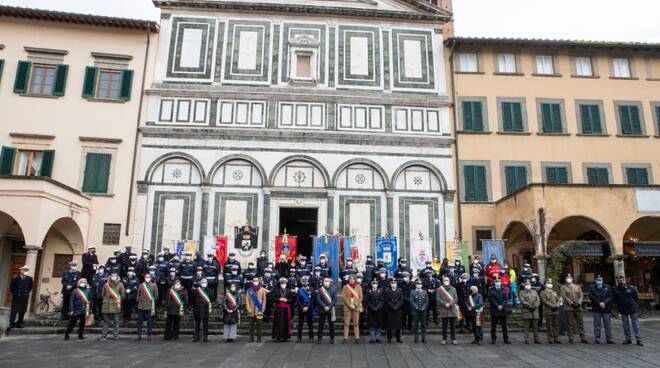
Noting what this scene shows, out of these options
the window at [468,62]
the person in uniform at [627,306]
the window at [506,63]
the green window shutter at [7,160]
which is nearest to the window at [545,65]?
the window at [506,63]

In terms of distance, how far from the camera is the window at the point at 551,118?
927 inches

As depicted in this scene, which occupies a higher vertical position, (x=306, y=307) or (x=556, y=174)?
(x=556, y=174)

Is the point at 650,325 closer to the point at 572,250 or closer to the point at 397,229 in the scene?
the point at 572,250

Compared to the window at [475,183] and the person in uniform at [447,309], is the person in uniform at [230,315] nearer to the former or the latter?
the person in uniform at [447,309]

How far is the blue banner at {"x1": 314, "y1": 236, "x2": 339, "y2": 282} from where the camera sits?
795 inches

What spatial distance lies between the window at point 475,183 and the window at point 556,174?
9.79ft

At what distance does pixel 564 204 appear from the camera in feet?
64.5

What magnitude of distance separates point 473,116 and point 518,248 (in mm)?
6465

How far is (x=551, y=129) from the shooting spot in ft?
77.2

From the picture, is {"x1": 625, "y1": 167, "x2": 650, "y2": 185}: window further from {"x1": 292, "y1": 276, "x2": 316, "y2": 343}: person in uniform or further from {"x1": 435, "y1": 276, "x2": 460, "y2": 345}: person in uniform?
{"x1": 292, "y1": 276, "x2": 316, "y2": 343}: person in uniform

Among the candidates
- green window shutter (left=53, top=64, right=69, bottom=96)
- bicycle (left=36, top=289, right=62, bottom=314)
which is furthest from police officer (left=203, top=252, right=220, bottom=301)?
green window shutter (left=53, top=64, right=69, bottom=96)

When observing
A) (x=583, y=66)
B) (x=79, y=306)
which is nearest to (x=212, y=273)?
(x=79, y=306)

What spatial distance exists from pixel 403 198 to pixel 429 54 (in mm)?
7384

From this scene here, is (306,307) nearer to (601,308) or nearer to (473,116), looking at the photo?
(601,308)
